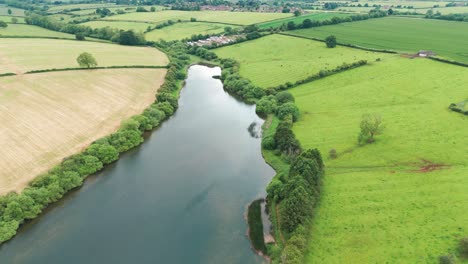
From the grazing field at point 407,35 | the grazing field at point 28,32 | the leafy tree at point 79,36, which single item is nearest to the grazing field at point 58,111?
the leafy tree at point 79,36

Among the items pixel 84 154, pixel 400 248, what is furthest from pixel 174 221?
pixel 400 248

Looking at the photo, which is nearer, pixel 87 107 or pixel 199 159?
pixel 199 159

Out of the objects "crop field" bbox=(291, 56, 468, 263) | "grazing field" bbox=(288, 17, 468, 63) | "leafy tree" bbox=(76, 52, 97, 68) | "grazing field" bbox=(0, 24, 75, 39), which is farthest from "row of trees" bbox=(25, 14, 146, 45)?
"crop field" bbox=(291, 56, 468, 263)

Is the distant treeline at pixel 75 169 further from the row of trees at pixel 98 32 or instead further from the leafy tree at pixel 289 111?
the row of trees at pixel 98 32

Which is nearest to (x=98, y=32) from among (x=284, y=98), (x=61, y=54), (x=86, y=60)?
(x=61, y=54)

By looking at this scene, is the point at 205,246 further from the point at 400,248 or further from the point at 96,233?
the point at 400,248

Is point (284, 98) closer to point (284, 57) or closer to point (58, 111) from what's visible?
point (284, 57)
